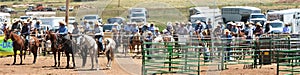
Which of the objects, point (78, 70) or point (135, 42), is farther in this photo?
point (135, 42)

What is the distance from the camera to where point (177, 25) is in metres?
26.8

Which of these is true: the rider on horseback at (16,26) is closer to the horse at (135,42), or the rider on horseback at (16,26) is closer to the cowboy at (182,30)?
the horse at (135,42)

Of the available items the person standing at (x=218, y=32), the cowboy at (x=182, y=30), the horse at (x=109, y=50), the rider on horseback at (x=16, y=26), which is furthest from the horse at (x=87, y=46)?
the rider on horseback at (x=16, y=26)

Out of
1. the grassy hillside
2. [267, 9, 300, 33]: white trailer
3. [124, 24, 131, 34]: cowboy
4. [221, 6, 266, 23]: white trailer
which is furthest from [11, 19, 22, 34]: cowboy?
[221, 6, 266, 23]: white trailer

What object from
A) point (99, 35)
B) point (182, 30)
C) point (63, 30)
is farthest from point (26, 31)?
point (182, 30)

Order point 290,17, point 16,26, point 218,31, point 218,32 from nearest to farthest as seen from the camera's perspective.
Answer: point 218,32, point 218,31, point 16,26, point 290,17

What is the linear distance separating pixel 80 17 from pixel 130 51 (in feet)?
26.3

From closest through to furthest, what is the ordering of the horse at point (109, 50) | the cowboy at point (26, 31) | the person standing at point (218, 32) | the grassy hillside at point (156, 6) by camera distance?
the grassy hillside at point (156, 6), the horse at point (109, 50), the person standing at point (218, 32), the cowboy at point (26, 31)

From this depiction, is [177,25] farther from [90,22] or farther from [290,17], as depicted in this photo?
[290,17]

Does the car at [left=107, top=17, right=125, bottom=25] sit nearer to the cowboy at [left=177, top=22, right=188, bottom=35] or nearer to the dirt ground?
the cowboy at [left=177, top=22, right=188, bottom=35]

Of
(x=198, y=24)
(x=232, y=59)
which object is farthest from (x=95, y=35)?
(x=198, y=24)

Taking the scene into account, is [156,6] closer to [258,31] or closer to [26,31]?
[258,31]

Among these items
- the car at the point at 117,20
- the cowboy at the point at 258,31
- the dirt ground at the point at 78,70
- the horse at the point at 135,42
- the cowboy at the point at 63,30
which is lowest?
the dirt ground at the point at 78,70

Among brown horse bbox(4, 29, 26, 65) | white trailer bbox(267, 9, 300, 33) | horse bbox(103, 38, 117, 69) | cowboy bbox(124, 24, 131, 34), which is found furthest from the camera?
white trailer bbox(267, 9, 300, 33)
